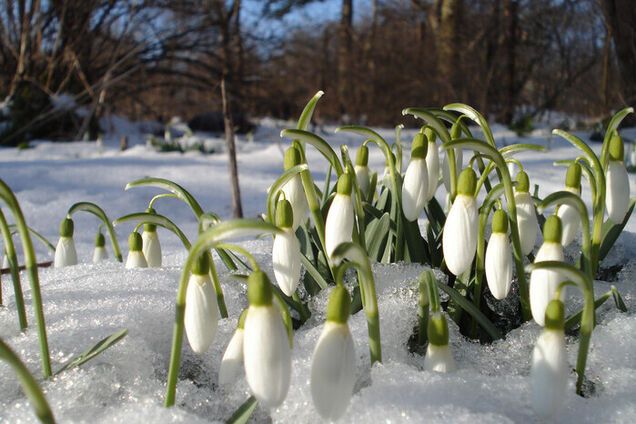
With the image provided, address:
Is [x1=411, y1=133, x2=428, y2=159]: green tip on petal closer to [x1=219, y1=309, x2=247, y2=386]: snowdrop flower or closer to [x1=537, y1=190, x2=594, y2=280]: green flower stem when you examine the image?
[x1=537, y1=190, x2=594, y2=280]: green flower stem

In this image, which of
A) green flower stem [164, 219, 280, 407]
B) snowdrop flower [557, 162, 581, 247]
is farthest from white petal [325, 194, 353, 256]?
snowdrop flower [557, 162, 581, 247]

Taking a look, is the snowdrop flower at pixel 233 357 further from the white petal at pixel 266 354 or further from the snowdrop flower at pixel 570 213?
the snowdrop flower at pixel 570 213

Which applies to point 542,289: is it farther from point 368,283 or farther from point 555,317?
point 368,283

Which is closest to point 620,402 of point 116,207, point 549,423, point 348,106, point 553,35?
point 549,423

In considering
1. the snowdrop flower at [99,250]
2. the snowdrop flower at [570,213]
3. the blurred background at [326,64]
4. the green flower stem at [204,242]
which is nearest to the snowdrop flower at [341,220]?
the green flower stem at [204,242]

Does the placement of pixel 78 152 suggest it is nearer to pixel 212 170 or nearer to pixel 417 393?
pixel 212 170
